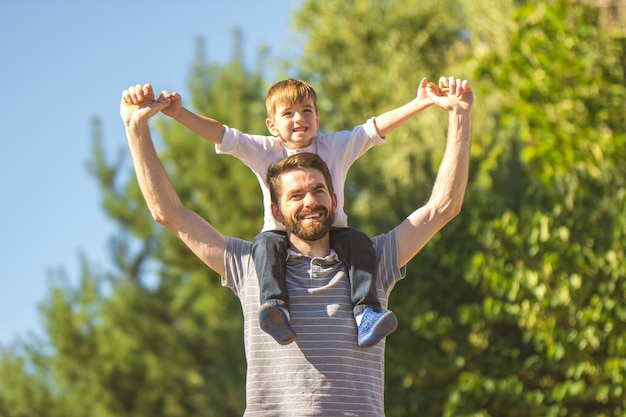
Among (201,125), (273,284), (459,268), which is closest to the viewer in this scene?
(273,284)

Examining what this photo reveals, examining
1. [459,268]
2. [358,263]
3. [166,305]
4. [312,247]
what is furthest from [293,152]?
[166,305]

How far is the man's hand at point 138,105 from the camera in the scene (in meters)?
3.21

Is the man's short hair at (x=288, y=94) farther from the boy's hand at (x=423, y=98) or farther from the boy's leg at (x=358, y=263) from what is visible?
the boy's leg at (x=358, y=263)

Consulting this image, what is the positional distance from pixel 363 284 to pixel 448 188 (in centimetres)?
43

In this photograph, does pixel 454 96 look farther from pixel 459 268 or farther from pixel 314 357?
pixel 459 268

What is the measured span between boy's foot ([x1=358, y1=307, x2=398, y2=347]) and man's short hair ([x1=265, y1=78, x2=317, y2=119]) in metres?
0.81

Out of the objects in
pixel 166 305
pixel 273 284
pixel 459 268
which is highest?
pixel 166 305

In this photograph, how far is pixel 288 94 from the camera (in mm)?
3508

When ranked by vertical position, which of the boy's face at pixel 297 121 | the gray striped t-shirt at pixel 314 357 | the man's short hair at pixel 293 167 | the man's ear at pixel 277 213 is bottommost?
the gray striped t-shirt at pixel 314 357

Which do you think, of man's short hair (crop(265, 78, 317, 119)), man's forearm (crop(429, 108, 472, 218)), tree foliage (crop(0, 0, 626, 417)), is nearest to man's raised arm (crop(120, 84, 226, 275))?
man's short hair (crop(265, 78, 317, 119))

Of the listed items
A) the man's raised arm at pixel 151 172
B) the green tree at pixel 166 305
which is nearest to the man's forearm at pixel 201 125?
the man's raised arm at pixel 151 172

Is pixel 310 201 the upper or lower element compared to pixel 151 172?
lower

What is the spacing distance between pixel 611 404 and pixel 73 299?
7429 millimetres

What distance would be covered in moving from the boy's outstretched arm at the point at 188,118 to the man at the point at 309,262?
0.08 m
